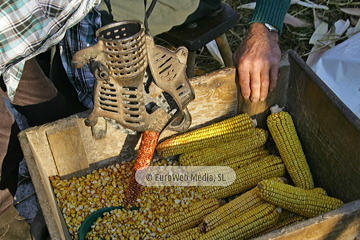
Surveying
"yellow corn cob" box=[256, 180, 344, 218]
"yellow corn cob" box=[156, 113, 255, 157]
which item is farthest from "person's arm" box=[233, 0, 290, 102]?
"yellow corn cob" box=[256, 180, 344, 218]

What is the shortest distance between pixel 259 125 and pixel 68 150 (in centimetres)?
102

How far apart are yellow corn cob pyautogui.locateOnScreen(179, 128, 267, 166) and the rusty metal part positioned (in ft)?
0.99

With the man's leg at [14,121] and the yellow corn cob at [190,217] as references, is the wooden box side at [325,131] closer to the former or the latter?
the yellow corn cob at [190,217]

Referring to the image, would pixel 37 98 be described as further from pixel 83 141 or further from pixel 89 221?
pixel 89 221

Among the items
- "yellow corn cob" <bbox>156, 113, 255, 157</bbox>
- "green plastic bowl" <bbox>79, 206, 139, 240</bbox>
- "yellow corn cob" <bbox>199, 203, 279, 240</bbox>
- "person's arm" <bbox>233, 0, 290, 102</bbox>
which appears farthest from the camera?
"yellow corn cob" <bbox>156, 113, 255, 157</bbox>

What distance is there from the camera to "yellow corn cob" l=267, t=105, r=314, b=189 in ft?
6.00

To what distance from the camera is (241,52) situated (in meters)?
1.85

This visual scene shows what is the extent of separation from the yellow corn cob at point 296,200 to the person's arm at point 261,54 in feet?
1.59

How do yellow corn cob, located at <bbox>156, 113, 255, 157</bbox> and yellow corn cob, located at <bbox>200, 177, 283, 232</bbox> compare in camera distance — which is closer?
yellow corn cob, located at <bbox>200, 177, 283, 232</bbox>

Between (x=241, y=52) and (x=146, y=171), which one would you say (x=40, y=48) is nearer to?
(x=146, y=171)

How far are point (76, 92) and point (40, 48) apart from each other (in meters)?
0.75

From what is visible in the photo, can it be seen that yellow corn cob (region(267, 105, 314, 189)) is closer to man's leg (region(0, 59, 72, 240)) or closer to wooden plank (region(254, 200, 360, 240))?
wooden plank (region(254, 200, 360, 240))

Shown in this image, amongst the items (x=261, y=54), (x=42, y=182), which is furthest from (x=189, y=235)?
(x=261, y=54)

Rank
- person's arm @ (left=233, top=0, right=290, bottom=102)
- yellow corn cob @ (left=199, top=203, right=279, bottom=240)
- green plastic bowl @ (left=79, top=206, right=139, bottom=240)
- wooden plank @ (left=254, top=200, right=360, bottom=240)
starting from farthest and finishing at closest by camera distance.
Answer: person's arm @ (left=233, top=0, right=290, bottom=102)
green plastic bowl @ (left=79, top=206, right=139, bottom=240)
yellow corn cob @ (left=199, top=203, right=279, bottom=240)
wooden plank @ (left=254, top=200, right=360, bottom=240)
